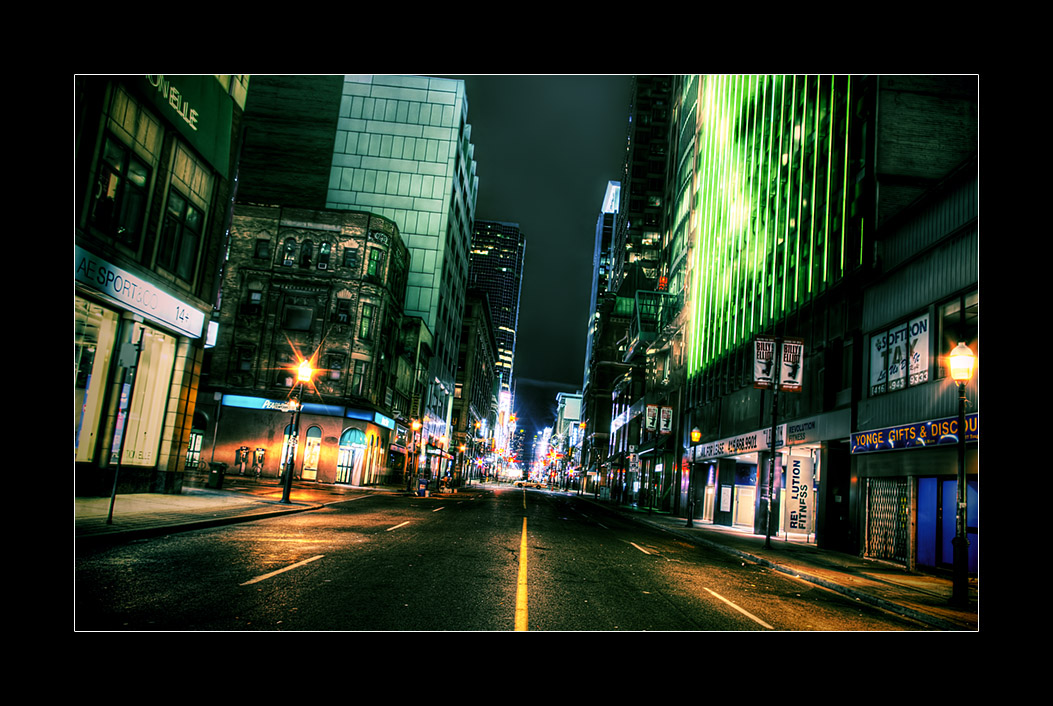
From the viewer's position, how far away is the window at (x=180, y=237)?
1959 centimetres

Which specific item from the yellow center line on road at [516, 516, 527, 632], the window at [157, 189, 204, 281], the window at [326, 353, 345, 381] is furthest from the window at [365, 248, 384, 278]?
the yellow center line on road at [516, 516, 527, 632]

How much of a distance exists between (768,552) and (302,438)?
36.3 meters

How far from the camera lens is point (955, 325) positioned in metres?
16.6

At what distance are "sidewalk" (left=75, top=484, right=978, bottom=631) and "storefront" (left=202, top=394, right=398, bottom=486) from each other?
23.4 m

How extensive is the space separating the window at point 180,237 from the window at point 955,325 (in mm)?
22267

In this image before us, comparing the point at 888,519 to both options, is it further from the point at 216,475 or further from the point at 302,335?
the point at 302,335

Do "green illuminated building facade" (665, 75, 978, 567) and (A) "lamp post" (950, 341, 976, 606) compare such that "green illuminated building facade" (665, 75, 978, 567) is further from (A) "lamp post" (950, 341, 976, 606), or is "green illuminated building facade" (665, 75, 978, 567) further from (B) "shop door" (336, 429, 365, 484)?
(B) "shop door" (336, 429, 365, 484)

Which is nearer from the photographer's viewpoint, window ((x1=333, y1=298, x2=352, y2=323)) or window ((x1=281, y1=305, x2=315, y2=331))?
window ((x1=281, y1=305, x2=315, y2=331))

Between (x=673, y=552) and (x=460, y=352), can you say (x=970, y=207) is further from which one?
(x=460, y=352)

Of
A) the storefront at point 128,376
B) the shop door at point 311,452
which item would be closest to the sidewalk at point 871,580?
the storefront at point 128,376

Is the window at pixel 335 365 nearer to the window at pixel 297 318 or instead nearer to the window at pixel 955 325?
the window at pixel 297 318

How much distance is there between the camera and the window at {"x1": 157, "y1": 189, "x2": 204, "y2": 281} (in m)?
19.6

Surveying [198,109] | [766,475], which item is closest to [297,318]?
[198,109]

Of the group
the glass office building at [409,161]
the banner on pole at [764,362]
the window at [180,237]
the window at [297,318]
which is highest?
the glass office building at [409,161]
